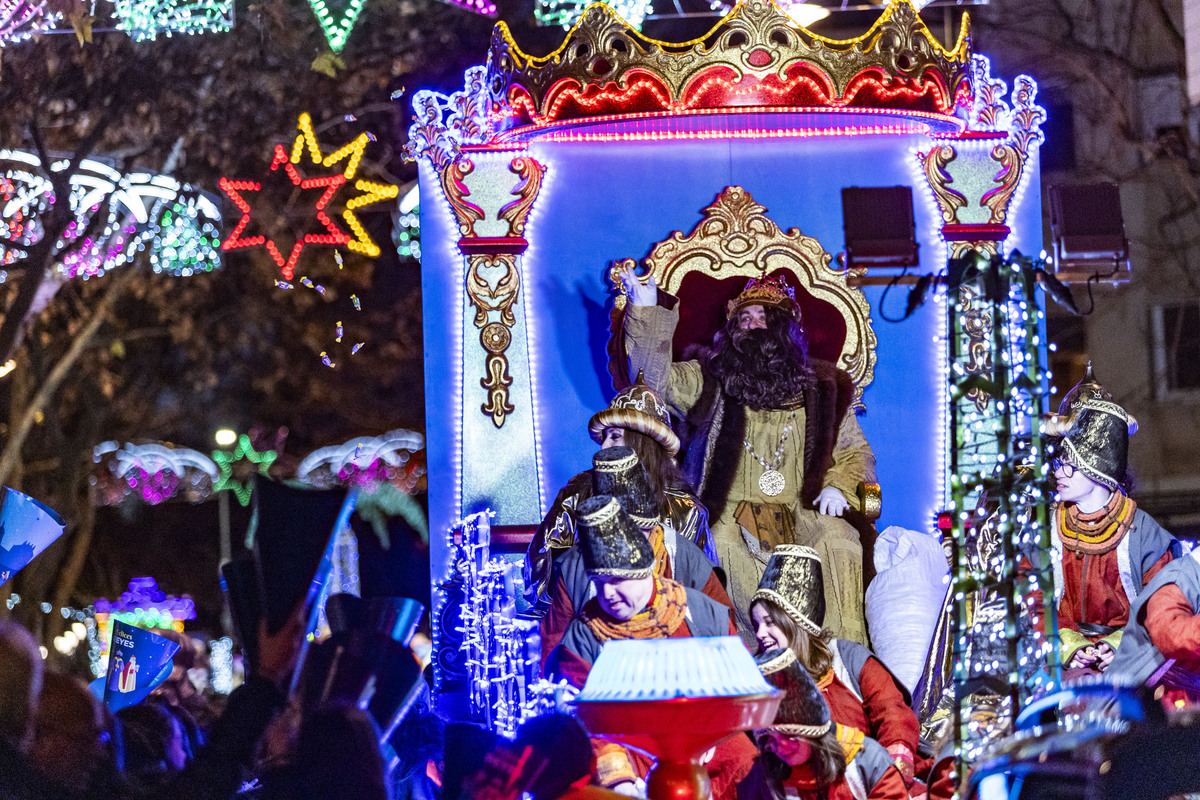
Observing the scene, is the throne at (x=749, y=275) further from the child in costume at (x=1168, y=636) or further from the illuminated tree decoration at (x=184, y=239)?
the illuminated tree decoration at (x=184, y=239)

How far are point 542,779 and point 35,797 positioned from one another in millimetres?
1725

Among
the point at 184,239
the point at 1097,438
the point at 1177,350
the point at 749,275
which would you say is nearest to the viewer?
the point at 1097,438

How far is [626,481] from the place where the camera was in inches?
266

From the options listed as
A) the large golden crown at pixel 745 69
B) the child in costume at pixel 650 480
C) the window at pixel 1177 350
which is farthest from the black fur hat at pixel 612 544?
the window at pixel 1177 350

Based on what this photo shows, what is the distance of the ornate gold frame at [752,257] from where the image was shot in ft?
30.5

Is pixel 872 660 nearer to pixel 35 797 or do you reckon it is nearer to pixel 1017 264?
pixel 1017 264

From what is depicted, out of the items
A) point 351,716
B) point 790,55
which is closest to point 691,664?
point 351,716

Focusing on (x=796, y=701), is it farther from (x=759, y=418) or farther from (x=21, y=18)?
(x=21, y=18)

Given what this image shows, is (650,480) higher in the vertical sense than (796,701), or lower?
higher

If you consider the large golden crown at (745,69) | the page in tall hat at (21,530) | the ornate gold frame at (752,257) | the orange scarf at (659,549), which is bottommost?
the orange scarf at (659,549)

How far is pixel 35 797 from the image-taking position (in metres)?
5.20

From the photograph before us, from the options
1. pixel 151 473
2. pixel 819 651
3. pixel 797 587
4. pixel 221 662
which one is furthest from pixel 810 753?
pixel 151 473

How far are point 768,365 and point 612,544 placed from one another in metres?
3.06

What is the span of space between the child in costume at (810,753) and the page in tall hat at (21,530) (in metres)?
3.76
